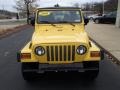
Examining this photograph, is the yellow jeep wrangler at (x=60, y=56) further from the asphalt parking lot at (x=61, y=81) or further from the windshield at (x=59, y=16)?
the windshield at (x=59, y=16)

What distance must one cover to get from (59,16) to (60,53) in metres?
2.37

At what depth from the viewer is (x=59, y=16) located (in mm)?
10867

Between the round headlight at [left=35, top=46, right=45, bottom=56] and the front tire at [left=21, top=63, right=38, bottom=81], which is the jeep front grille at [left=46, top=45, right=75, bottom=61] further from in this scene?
the front tire at [left=21, top=63, right=38, bottom=81]

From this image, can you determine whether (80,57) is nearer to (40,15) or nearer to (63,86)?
(63,86)

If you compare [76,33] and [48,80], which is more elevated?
[76,33]

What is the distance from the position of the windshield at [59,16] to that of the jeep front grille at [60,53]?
211 centimetres

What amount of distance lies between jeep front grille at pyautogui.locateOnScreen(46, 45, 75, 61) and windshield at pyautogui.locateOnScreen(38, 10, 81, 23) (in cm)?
211

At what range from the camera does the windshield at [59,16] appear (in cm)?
1081

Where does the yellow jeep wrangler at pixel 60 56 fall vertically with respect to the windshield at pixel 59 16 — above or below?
below

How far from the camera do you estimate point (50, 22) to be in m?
10.8

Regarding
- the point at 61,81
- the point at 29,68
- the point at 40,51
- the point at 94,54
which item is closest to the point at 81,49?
the point at 94,54

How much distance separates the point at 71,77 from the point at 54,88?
133 cm

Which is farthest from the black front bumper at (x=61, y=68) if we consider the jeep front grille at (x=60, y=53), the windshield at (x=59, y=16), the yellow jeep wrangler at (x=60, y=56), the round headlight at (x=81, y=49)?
the windshield at (x=59, y=16)

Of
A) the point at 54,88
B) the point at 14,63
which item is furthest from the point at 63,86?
the point at 14,63
